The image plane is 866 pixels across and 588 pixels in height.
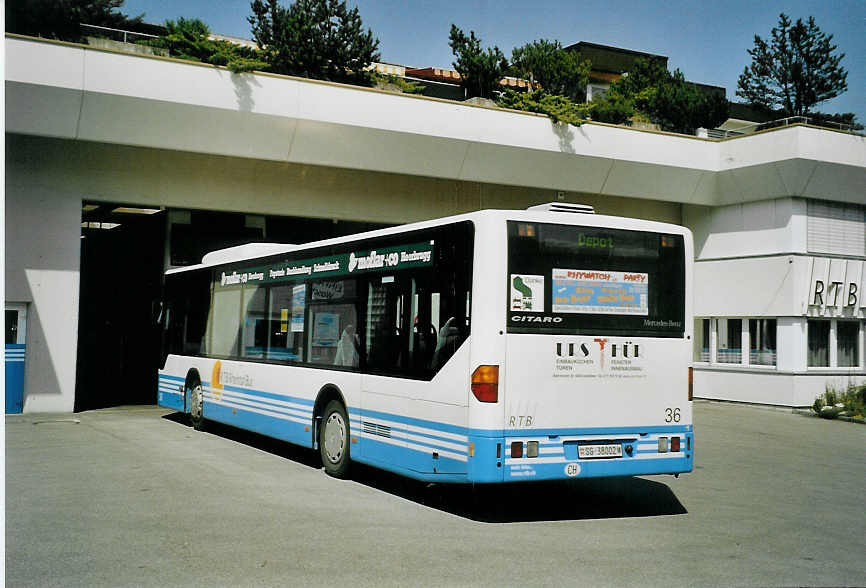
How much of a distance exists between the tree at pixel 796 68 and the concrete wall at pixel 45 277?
17.2m

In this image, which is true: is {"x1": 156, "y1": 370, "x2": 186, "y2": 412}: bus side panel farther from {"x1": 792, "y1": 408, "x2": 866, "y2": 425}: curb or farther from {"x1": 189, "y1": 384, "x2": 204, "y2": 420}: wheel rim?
{"x1": 792, "y1": 408, "x2": 866, "y2": 425}: curb

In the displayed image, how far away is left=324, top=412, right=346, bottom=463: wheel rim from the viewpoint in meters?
11.0

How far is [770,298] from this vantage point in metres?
23.7

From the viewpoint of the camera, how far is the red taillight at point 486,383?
846 cm

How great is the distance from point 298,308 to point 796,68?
19143 mm

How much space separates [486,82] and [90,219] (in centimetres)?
1407

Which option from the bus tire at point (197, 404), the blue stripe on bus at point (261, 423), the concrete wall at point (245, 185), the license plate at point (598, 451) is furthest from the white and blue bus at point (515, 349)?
the concrete wall at point (245, 185)

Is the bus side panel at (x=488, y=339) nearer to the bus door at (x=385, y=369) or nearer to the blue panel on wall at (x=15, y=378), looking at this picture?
the bus door at (x=385, y=369)

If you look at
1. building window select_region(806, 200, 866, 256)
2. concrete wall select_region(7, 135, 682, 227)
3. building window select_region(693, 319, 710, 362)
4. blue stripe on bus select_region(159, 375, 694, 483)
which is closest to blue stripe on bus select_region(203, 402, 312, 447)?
blue stripe on bus select_region(159, 375, 694, 483)

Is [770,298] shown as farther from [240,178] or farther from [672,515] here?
[672,515]

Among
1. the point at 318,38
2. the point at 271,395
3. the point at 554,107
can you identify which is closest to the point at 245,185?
the point at 554,107

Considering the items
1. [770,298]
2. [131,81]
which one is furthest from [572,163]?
[131,81]

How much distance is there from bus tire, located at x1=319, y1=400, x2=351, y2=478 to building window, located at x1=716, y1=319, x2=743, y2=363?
16.1m

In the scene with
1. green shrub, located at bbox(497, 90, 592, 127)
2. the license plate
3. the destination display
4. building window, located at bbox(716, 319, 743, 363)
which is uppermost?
green shrub, located at bbox(497, 90, 592, 127)
